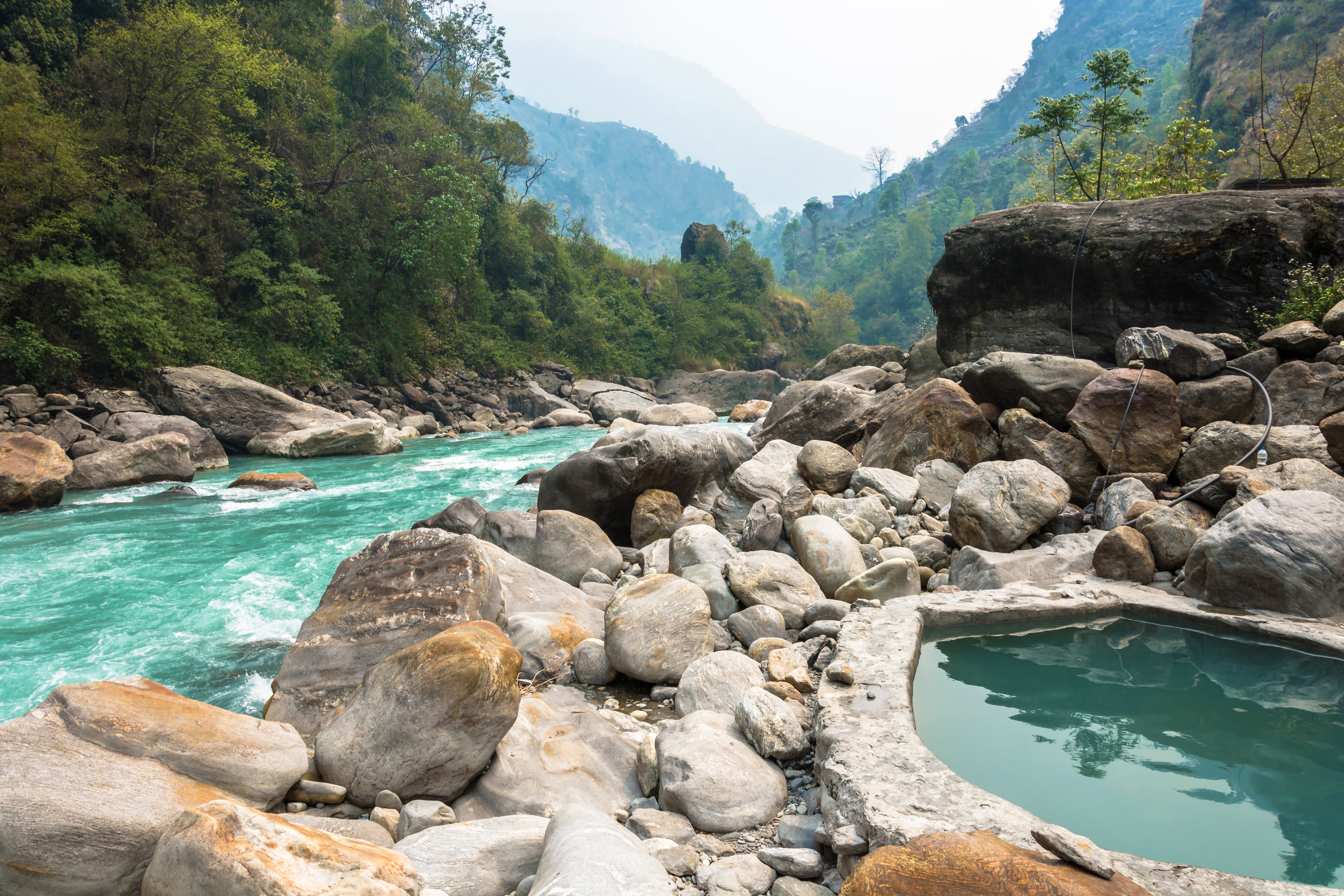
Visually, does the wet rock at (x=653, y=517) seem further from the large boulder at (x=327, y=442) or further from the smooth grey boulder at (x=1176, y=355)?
the large boulder at (x=327, y=442)

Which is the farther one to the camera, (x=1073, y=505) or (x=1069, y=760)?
(x=1073, y=505)

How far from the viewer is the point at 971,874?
6.03ft

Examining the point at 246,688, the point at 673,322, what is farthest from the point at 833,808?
the point at 673,322

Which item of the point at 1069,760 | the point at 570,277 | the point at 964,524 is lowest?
the point at 1069,760

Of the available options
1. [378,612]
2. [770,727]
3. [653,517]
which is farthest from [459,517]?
[770,727]

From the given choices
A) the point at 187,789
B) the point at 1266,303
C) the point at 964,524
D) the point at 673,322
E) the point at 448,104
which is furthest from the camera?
the point at 673,322

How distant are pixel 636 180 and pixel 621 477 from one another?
192 meters

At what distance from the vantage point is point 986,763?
2.93 m

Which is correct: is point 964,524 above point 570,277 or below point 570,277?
below

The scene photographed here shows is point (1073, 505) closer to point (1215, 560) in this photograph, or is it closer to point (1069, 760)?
point (1215, 560)

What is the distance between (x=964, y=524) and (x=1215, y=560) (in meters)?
Result: 1.63

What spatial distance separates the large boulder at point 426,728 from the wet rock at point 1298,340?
7565 millimetres

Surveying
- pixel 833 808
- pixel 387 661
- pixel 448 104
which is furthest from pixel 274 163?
pixel 833 808

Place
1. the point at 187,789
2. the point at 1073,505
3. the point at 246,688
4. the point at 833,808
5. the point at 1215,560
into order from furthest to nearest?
1. the point at 1073,505
2. the point at 246,688
3. the point at 1215,560
4. the point at 187,789
5. the point at 833,808
